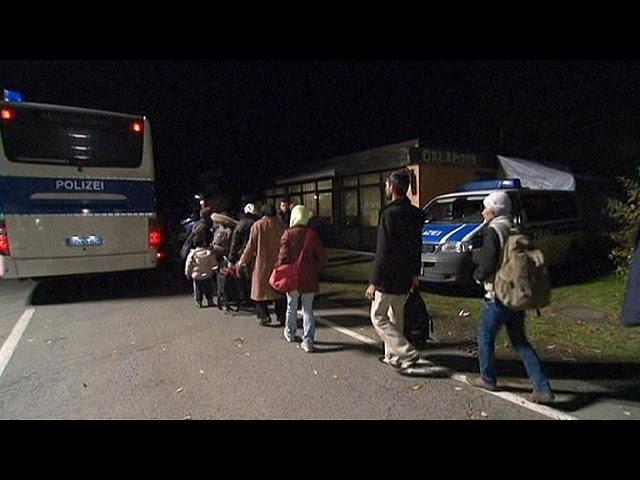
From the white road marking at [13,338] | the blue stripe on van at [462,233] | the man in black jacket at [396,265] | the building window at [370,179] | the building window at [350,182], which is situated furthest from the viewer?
the building window at [350,182]

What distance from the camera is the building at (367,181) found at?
1260 centimetres

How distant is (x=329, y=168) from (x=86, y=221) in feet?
34.8

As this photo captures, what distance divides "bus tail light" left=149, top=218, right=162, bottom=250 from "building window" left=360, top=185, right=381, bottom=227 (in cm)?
829

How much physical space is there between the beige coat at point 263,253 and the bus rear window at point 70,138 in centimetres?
390

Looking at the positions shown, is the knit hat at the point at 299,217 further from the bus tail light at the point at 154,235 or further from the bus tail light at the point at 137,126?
the bus tail light at the point at 137,126

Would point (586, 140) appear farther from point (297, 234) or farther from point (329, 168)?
point (297, 234)

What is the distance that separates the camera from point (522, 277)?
3.09 meters

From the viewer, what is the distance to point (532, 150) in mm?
15477

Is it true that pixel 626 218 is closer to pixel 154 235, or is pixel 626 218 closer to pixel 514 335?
pixel 514 335

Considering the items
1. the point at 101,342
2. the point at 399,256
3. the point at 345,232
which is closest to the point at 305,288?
the point at 399,256

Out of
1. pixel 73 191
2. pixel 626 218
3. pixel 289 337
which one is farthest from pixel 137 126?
pixel 626 218

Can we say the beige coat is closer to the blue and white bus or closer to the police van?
the police van

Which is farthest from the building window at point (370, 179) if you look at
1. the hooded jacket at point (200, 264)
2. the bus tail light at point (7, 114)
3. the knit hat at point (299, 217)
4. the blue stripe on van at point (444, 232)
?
the bus tail light at point (7, 114)

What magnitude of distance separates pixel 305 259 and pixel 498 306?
2257mm
